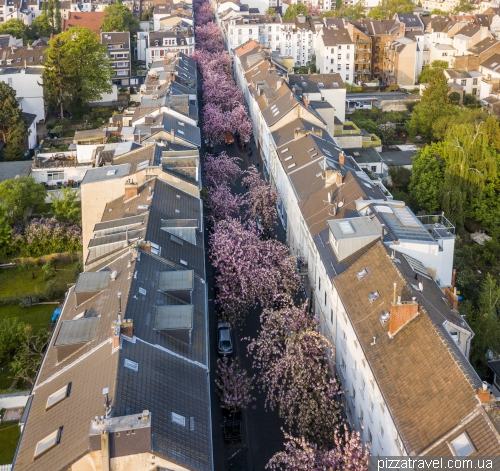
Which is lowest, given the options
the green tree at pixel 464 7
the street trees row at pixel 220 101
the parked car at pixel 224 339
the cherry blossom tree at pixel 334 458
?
the parked car at pixel 224 339

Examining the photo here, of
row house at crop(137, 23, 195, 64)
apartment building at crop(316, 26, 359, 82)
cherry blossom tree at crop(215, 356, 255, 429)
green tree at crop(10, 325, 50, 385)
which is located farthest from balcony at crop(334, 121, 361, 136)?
row house at crop(137, 23, 195, 64)

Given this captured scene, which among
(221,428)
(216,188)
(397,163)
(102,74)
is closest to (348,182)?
(216,188)

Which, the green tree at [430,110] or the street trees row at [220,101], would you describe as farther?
the green tree at [430,110]

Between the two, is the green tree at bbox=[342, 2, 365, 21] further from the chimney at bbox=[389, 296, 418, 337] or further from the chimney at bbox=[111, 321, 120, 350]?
the chimney at bbox=[111, 321, 120, 350]

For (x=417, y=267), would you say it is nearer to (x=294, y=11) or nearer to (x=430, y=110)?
(x=430, y=110)

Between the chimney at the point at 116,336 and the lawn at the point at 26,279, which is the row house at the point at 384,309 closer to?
the chimney at the point at 116,336

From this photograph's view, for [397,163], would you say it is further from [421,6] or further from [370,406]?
[421,6]

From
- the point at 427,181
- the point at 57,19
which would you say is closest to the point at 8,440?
the point at 427,181

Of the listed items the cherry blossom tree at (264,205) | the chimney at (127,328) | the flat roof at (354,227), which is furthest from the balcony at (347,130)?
the chimney at (127,328)
